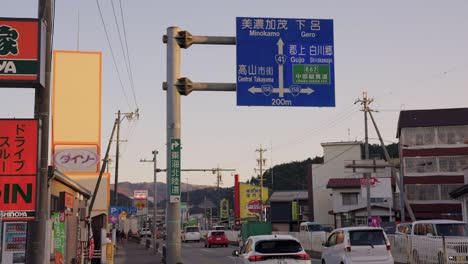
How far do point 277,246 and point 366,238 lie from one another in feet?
14.1

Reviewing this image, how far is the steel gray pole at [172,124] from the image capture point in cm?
1323

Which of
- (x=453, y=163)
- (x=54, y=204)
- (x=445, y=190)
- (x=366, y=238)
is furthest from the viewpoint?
(x=453, y=163)

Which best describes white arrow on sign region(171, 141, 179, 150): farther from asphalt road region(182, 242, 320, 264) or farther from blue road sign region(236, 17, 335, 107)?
asphalt road region(182, 242, 320, 264)

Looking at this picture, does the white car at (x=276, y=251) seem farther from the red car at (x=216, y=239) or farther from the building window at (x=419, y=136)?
the building window at (x=419, y=136)

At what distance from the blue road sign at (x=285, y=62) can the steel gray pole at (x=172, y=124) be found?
2.50 meters

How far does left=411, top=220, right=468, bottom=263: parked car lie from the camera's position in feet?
68.4

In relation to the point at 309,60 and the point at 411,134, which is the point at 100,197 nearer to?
the point at 309,60

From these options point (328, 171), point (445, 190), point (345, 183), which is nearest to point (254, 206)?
point (345, 183)

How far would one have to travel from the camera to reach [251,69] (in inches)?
640

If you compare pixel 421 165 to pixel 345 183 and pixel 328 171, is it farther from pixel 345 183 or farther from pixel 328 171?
pixel 328 171

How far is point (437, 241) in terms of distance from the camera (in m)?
21.6

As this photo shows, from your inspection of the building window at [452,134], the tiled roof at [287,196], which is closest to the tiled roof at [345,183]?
the building window at [452,134]

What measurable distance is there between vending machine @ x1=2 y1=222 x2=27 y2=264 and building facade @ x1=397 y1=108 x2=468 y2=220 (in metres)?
56.2

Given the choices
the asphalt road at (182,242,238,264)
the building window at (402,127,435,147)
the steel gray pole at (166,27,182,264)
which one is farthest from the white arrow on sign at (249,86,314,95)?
the building window at (402,127,435,147)
